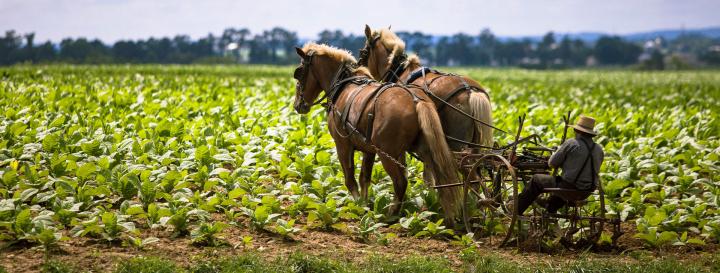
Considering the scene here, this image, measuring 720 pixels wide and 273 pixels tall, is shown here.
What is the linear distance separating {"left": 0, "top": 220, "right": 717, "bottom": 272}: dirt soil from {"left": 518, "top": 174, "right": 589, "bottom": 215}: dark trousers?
1.33 ft

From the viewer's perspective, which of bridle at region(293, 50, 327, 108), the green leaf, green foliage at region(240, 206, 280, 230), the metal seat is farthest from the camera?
bridle at region(293, 50, 327, 108)

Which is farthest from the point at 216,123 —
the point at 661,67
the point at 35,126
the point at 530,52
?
the point at 530,52

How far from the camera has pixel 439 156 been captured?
7238 millimetres

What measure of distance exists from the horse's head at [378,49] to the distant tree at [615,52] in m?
145

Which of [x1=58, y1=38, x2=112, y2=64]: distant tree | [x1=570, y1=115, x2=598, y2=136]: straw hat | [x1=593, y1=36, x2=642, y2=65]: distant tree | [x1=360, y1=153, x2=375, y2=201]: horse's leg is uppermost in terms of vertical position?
[x1=570, y1=115, x2=598, y2=136]: straw hat

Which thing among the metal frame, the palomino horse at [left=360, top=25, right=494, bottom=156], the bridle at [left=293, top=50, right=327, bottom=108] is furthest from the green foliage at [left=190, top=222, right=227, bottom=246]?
Answer: the bridle at [left=293, top=50, right=327, bottom=108]

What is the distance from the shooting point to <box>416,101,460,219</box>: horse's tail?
7.24 m

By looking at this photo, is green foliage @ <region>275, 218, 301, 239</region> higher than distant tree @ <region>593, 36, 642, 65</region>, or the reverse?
green foliage @ <region>275, 218, 301, 239</region>

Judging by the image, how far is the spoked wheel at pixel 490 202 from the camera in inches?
273

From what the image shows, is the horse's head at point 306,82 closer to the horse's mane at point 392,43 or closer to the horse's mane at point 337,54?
the horse's mane at point 337,54

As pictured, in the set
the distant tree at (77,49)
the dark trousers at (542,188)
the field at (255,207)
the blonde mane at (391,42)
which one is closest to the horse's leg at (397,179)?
the field at (255,207)

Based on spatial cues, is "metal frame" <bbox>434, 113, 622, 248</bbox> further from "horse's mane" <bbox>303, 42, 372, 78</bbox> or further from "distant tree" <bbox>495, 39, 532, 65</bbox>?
"distant tree" <bbox>495, 39, 532, 65</bbox>

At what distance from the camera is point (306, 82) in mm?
9242

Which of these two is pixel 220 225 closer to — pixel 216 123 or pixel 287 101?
pixel 216 123
